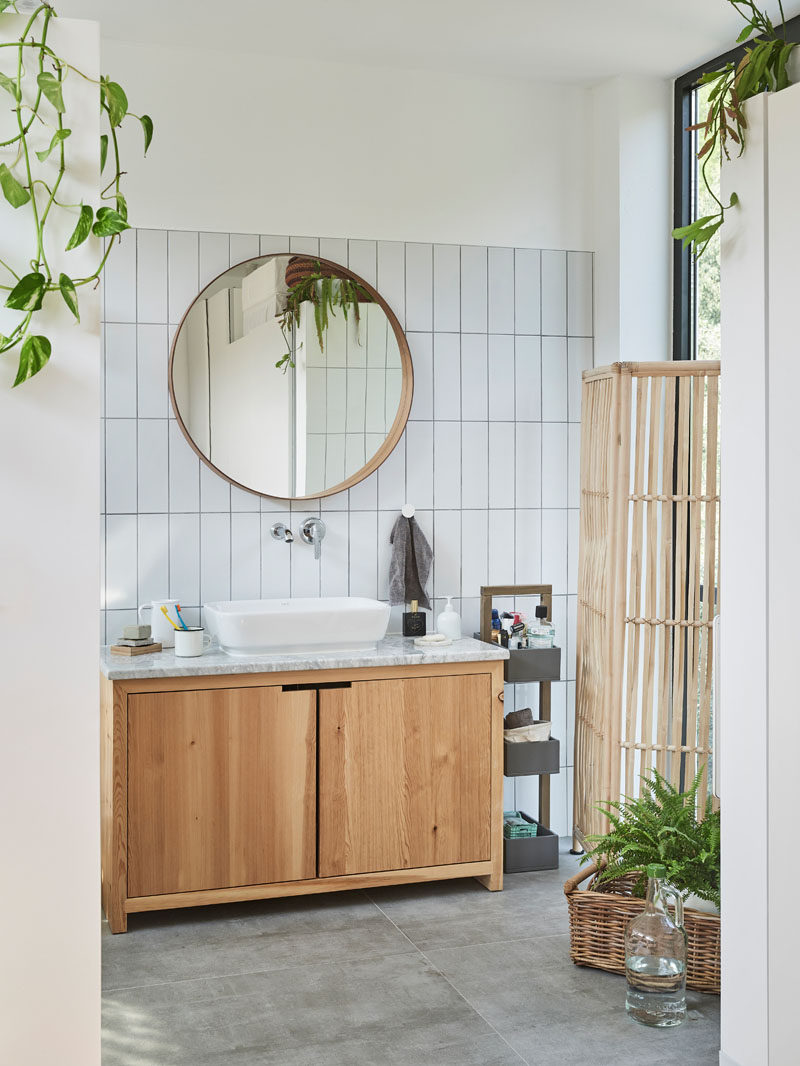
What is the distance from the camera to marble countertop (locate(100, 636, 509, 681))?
325 centimetres

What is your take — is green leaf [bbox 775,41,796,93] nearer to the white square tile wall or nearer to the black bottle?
the white square tile wall

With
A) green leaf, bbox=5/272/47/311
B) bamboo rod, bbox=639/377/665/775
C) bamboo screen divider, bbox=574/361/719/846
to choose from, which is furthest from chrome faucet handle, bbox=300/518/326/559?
green leaf, bbox=5/272/47/311

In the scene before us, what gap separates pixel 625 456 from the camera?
3.61 meters

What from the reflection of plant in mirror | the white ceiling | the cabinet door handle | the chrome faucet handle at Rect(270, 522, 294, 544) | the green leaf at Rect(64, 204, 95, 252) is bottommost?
the cabinet door handle

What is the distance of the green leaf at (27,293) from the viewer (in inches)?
65.8

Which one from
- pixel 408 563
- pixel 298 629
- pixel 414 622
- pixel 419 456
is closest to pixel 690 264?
pixel 419 456

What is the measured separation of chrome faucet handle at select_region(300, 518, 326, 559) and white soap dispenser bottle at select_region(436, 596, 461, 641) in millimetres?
500

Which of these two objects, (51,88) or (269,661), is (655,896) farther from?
(51,88)

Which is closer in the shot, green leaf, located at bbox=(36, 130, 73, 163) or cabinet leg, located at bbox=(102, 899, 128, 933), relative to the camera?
green leaf, located at bbox=(36, 130, 73, 163)

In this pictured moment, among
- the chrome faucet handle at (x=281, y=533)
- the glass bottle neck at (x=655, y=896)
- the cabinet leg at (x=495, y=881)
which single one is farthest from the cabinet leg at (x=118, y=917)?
the glass bottle neck at (x=655, y=896)

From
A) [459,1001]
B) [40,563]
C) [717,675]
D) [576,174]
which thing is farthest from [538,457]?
[40,563]

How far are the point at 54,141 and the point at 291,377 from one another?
2.14 meters

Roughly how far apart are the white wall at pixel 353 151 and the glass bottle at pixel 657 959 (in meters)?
2.45

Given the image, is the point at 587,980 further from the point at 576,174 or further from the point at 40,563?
the point at 576,174
